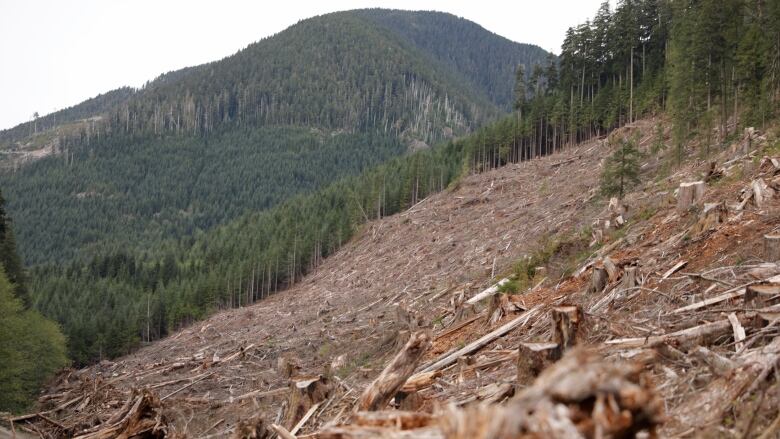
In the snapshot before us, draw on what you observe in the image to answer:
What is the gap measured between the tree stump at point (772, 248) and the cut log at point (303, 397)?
665cm

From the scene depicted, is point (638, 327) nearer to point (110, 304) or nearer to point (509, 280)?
point (509, 280)

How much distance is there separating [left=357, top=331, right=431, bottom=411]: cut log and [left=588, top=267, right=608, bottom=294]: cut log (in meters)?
5.24

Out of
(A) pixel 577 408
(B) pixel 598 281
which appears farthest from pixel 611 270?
(A) pixel 577 408

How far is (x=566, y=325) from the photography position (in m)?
5.98

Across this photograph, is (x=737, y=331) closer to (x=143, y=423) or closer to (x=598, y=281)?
(x=598, y=281)

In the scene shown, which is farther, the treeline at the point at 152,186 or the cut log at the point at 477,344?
the treeline at the point at 152,186

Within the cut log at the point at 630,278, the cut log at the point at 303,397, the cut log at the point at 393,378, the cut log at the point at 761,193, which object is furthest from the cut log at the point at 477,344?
the cut log at the point at 761,193

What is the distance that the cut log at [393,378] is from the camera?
5594 mm

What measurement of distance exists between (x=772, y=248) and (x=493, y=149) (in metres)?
60.7

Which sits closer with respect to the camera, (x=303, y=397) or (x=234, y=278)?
(x=303, y=397)

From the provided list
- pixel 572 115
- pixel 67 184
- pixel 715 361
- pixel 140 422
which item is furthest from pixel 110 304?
pixel 67 184

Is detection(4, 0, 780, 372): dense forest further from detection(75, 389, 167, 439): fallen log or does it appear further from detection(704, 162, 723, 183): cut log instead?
detection(75, 389, 167, 439): fallen log

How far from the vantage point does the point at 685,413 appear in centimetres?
423

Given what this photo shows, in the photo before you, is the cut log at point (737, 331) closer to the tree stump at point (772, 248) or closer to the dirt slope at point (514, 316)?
the dirt slope at point (514, 316)
